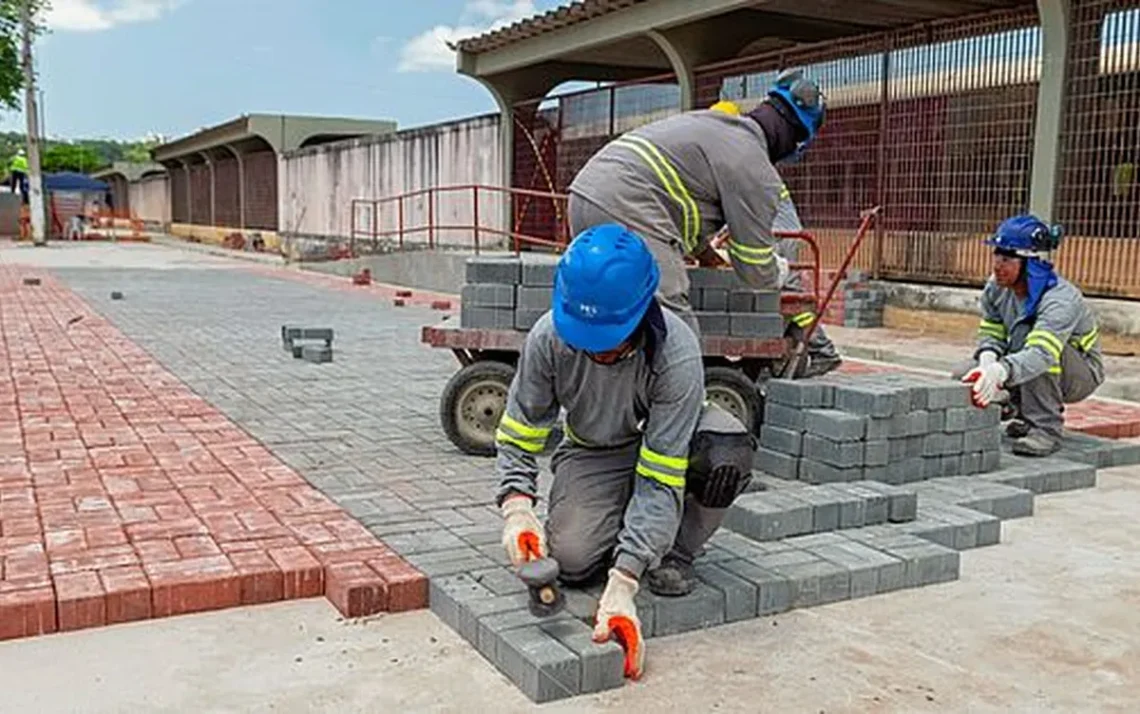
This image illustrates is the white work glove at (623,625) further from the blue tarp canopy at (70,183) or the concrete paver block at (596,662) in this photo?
the blue tarp canopy at (70,183)

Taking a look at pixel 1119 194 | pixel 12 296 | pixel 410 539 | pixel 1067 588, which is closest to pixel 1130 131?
pixel 1119 194

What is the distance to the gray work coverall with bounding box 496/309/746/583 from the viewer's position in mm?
3139

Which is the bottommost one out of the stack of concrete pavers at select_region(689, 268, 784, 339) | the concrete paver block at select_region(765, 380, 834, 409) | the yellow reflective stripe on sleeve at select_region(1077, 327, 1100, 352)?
the concrete paver block at select_region(765, 380, 834, 409)

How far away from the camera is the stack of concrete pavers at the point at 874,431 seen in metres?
4.70

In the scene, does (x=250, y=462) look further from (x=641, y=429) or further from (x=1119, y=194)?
(x=1119, y=194)

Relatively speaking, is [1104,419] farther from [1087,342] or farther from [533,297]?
[533,297]

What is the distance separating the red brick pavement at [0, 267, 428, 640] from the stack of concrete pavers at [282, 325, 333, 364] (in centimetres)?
195

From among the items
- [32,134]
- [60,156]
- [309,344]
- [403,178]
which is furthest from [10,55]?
[60,156]

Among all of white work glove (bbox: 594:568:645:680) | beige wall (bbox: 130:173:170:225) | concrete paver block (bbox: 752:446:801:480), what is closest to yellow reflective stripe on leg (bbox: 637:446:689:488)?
white work glove (bbox: 594:568:645:680)

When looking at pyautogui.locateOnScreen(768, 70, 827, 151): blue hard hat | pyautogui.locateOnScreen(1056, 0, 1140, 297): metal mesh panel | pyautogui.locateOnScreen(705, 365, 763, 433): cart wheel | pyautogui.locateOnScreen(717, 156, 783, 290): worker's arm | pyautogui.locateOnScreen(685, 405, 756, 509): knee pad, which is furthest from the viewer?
pyautogui.locateOnScreen(1056, 0, 1140, 297): metal mesh panel

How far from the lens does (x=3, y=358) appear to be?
320 inches

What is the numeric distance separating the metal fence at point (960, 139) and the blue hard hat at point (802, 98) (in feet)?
20.1

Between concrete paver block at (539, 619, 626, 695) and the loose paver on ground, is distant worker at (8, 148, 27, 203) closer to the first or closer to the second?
the loose paver on ground

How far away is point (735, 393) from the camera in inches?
214
